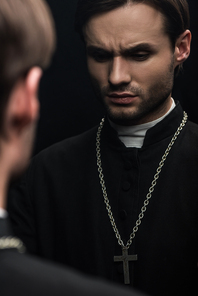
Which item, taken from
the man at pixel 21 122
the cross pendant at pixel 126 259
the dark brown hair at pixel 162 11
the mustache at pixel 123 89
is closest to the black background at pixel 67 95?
the dark brown hair at pixel 162 11

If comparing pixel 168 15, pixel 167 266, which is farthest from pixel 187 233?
pixel 168 15

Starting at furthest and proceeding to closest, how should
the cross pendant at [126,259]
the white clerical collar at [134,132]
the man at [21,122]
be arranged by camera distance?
the white clerical collar at [134,132] → the cross pendant at [126,259] → the man at [21,122]

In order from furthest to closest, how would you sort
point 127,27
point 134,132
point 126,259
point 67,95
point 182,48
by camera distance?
point 67,95 → point 182,48 → point 134,132 → point 127,27 → point 126,259

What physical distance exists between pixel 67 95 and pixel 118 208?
981mm

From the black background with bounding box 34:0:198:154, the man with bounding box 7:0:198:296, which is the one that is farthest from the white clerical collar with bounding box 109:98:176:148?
the black background with bounding box 34:0:198:154

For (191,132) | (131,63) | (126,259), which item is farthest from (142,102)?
(126,259)

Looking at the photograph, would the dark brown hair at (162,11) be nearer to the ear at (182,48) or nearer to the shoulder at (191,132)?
the ear at (182,48)

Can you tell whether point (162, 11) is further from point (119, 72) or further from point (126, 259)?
point (126, 259)

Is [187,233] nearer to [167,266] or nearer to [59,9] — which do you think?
[167,266]

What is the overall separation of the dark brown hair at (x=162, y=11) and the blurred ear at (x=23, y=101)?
1.46m

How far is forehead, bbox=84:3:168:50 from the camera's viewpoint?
2.51 meters

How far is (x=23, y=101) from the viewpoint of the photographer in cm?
119

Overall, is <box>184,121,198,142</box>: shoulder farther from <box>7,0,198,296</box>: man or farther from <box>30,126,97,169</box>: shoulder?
<box>30,126,97,169</box>: shoulder

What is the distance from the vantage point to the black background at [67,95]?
314cm
